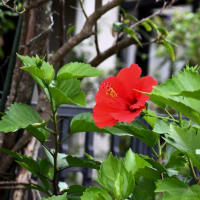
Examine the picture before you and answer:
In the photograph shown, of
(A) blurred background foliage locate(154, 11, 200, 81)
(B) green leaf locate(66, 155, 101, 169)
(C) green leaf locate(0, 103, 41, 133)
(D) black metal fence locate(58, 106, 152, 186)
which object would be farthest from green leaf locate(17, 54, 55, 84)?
(A) blurred background foliage locate(154, 11, 200, 81)

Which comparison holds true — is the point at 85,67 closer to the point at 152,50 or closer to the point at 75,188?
the point at 75,188

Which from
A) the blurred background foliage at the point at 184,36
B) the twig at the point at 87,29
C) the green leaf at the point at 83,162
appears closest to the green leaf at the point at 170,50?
the twig at the point at 87,29

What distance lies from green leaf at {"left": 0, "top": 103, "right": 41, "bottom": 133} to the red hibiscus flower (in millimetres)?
171

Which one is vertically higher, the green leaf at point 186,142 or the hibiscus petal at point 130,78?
the hibiscus petal at point 130,78

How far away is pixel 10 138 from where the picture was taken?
138 cm

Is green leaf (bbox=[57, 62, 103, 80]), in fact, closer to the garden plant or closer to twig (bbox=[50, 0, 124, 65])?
the garden plant

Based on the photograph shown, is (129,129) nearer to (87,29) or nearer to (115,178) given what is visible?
(115,178)

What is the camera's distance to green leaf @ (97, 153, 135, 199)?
713 millimetres

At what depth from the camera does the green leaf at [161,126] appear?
799mm

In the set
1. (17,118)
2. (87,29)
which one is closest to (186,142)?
(17,118)

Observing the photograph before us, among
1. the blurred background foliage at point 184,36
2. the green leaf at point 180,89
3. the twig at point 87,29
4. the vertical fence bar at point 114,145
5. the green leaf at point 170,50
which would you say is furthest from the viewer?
the blurred background foliage at point 184,36

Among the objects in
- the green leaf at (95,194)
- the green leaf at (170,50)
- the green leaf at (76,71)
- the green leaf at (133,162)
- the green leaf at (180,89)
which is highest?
the green leaf at (170,50)

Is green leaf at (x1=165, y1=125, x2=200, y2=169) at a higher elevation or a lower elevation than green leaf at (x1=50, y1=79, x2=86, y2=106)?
lower

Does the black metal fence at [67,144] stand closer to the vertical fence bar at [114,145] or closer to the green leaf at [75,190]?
the vertical fence bar at [114,145]
